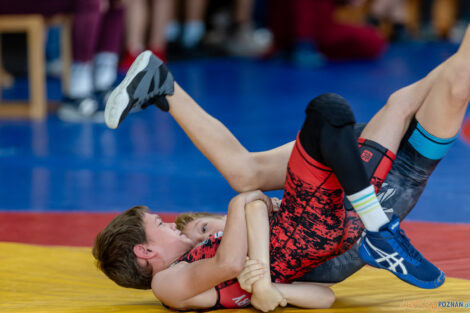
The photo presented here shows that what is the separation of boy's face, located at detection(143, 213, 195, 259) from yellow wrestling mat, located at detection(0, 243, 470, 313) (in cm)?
16

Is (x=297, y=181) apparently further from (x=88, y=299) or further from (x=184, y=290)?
(x=88, y=299)

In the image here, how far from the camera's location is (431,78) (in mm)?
2127

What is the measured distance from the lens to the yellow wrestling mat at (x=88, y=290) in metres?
2.13

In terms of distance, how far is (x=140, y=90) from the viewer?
2.27 meters

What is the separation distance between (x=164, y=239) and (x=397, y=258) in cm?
69

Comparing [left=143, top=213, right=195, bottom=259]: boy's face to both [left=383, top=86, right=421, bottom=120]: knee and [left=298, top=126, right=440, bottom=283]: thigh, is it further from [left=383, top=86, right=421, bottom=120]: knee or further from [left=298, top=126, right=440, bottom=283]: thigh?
[left=383, top=86, right=421, bottom=120]: knee

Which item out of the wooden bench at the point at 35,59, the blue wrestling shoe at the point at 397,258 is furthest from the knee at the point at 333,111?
the wooden bench at the point at 35,59

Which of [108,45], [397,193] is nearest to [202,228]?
[397,193]

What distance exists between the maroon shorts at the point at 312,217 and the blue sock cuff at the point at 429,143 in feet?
0.26

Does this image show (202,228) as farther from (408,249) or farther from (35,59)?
(35,59)

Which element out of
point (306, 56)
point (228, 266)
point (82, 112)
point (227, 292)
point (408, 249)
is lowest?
point (306, 56)

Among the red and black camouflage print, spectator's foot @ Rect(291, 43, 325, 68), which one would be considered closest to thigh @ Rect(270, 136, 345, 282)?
the red and black camouflage print

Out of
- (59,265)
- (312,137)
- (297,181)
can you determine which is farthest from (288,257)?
(59,265)

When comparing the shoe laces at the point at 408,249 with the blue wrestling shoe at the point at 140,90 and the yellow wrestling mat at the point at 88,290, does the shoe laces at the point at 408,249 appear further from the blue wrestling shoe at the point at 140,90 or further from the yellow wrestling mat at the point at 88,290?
the blue wrestling shoe at the point at 140,90
